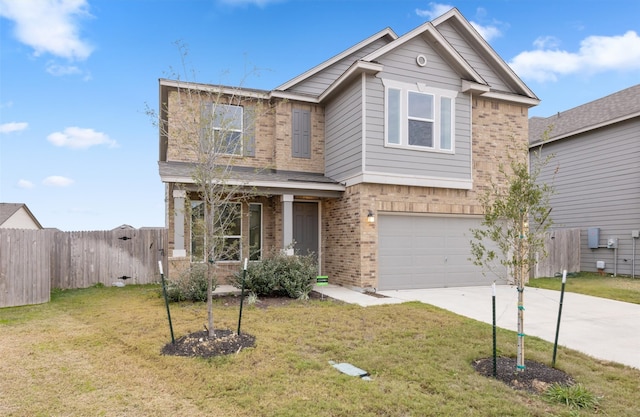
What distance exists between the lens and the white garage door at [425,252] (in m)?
11.6


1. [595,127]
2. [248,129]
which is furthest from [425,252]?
[595,127]

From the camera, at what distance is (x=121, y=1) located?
33.0 feet

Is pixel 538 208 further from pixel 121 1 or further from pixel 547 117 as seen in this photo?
pixel 547 117

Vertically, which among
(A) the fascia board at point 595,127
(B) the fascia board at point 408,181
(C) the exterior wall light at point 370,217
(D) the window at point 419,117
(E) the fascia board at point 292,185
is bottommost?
(C) the exterior wall light at point 370,217

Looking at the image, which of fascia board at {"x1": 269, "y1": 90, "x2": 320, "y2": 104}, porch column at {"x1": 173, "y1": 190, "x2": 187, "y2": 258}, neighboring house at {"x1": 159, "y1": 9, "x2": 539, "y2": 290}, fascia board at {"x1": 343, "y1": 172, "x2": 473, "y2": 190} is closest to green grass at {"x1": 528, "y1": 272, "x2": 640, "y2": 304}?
neighboring house at {"x1": 159, "y1": 9, "x2": 539, "y2": 290}

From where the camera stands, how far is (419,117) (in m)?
11.9

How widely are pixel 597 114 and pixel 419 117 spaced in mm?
10484

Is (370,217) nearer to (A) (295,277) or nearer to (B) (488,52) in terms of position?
(A) (295,277)

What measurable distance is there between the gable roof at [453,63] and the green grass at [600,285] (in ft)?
20.2

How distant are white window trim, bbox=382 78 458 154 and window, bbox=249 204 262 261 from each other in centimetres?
469

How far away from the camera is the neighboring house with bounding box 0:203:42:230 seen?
76.3ft

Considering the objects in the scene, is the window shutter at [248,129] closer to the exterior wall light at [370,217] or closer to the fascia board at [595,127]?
the exterior wall light at [370,217]

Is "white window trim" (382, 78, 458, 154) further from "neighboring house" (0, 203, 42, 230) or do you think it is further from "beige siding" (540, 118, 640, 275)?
"neighboring house" (0, 203, 42, 230)

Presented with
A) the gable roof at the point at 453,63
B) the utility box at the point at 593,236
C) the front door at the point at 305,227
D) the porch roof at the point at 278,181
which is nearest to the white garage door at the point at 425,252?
Result: the porch roof at the point at 278,181
